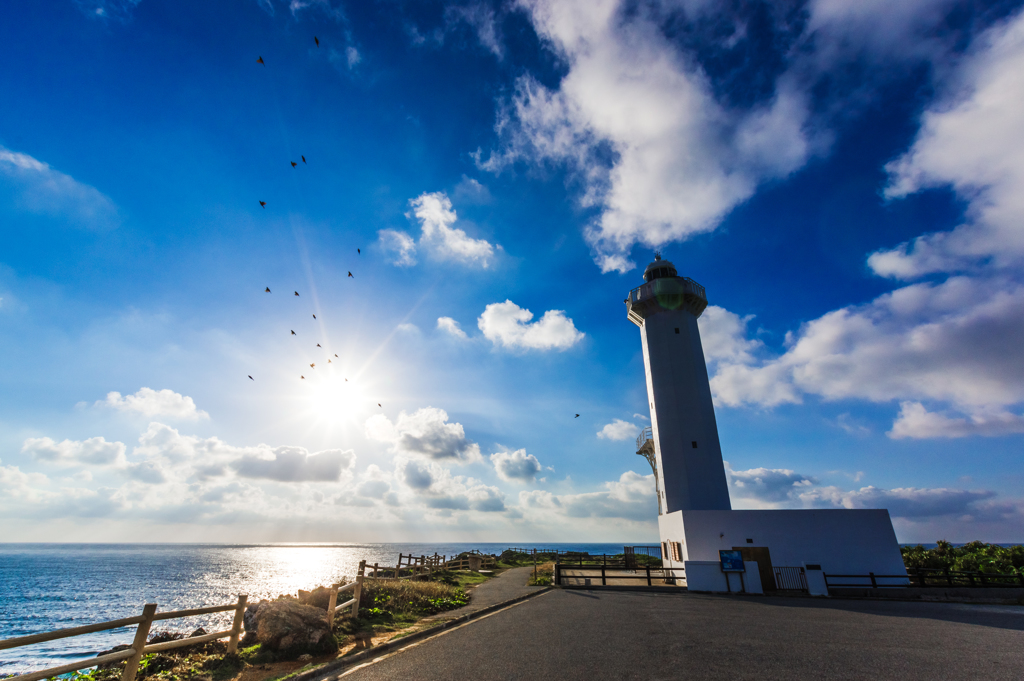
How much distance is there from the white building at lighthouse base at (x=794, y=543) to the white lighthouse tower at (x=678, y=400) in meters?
3.05

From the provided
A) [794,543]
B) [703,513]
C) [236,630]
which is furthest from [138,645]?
[794,543]

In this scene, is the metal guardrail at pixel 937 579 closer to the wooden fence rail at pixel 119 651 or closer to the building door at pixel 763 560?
the building door at pixel 763 560

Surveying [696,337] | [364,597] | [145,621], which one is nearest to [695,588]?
[364,597]

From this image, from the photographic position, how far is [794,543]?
21.2 metres

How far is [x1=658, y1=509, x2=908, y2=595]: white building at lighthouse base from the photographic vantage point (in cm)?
2022

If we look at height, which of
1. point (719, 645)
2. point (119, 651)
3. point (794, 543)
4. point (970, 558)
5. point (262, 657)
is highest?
point (794, 543)

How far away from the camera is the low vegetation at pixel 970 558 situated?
21.9 meters

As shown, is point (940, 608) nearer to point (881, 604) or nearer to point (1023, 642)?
point (881, 604)

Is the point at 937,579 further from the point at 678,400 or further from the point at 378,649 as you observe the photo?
the point at 378,649

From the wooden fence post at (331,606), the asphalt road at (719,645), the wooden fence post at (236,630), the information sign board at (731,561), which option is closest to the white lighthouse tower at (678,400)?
the information sign board at (731,561)

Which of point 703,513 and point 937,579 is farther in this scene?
point 703,513

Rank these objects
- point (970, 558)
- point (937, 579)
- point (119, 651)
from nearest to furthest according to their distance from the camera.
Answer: point (119, 651)
point (937, 579)
point (970, 558)

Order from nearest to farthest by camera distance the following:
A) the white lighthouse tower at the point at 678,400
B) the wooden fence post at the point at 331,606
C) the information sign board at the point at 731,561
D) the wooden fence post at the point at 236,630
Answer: the wooden fence post at the point at 236,630 → the wooden fence post at the point at 331,606 → the information sign board at the point at 731,561 → the white lighthouse tower at the point at 678,400

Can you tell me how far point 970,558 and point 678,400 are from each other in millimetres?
17427
